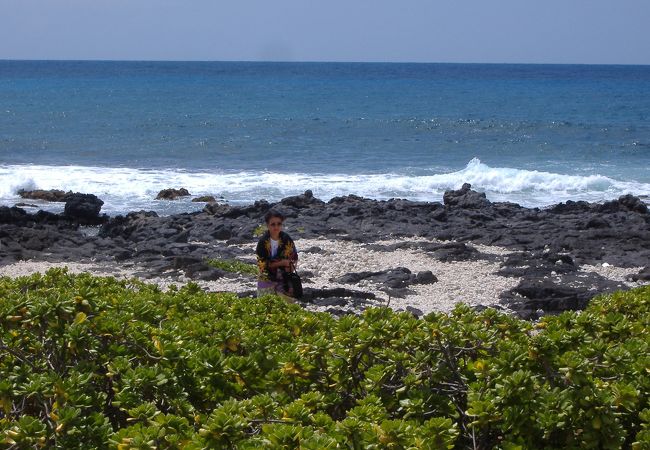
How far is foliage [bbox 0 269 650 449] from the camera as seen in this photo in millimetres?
A: 3475

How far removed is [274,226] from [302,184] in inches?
772

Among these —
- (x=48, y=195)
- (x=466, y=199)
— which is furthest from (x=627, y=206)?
(x=48, y=195)

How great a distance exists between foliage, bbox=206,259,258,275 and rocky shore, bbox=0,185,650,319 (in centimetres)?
20

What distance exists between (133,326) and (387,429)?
1816 millimetres

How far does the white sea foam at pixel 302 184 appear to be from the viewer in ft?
86.0

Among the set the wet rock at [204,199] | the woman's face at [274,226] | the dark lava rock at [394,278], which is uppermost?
the woman's face at [274,226]

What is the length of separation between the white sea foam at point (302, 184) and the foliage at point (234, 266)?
982 cm

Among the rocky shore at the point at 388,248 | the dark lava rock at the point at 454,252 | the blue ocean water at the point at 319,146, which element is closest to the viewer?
the rocky shore at the point at 388,248

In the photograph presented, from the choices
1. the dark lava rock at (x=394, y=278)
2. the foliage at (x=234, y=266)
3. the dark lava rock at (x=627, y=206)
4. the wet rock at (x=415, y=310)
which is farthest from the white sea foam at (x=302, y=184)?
the wet rock at (x=415, y=310)

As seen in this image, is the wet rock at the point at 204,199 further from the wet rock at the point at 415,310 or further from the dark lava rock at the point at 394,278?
the wet rock at the point at 415,310

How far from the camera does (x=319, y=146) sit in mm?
39781

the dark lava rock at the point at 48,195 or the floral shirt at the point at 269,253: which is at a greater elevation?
the floral shirt at the point at 269,253

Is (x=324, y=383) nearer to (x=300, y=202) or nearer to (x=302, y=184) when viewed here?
(x=300, y=202)

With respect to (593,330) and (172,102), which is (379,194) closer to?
(593,330)
